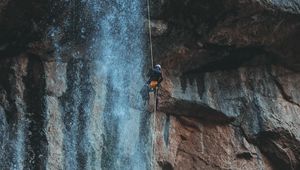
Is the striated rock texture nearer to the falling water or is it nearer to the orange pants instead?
the falling water

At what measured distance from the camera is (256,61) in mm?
13977

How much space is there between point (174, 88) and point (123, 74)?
1268mm

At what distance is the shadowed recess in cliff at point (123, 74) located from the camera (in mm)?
12391

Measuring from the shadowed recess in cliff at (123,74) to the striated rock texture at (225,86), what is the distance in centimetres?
48

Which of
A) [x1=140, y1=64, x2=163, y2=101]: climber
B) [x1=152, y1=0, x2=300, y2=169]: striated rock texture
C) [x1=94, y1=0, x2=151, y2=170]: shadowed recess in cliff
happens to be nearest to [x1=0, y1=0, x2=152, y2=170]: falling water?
[x1=94, y1=0, x2=151, y2=170]: shadowed recess in cliff

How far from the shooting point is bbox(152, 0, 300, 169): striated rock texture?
1270cm

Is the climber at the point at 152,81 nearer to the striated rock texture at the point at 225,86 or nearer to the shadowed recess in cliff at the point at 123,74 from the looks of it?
the shadowed recess in cliff at the point at 123,74

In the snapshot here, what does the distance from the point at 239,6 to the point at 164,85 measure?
2.49 meters

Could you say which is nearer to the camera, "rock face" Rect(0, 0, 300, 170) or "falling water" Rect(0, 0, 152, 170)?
"falling water" Rect(0, 0, 152, 170)

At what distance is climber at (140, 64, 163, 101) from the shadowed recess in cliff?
0.48 feet

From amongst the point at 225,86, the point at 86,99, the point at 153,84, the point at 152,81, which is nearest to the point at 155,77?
the point at 152,81

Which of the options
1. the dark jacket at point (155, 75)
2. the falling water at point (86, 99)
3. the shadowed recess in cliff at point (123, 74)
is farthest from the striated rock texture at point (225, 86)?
the dark jacket at point (155, 75)

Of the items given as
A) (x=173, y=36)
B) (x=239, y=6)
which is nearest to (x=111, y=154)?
(x=173, y=36)

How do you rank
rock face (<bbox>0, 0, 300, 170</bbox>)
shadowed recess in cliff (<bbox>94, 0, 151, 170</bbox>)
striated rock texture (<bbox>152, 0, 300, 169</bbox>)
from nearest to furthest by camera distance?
rock face (<bbox>0, 0, 300, 170</bbox>) < shadowed recess in cliff (<bbox>94, 0, 151, 170</bbox>) < striated rock texture (<bbox>152, 0, 300, 169</bbox>)
